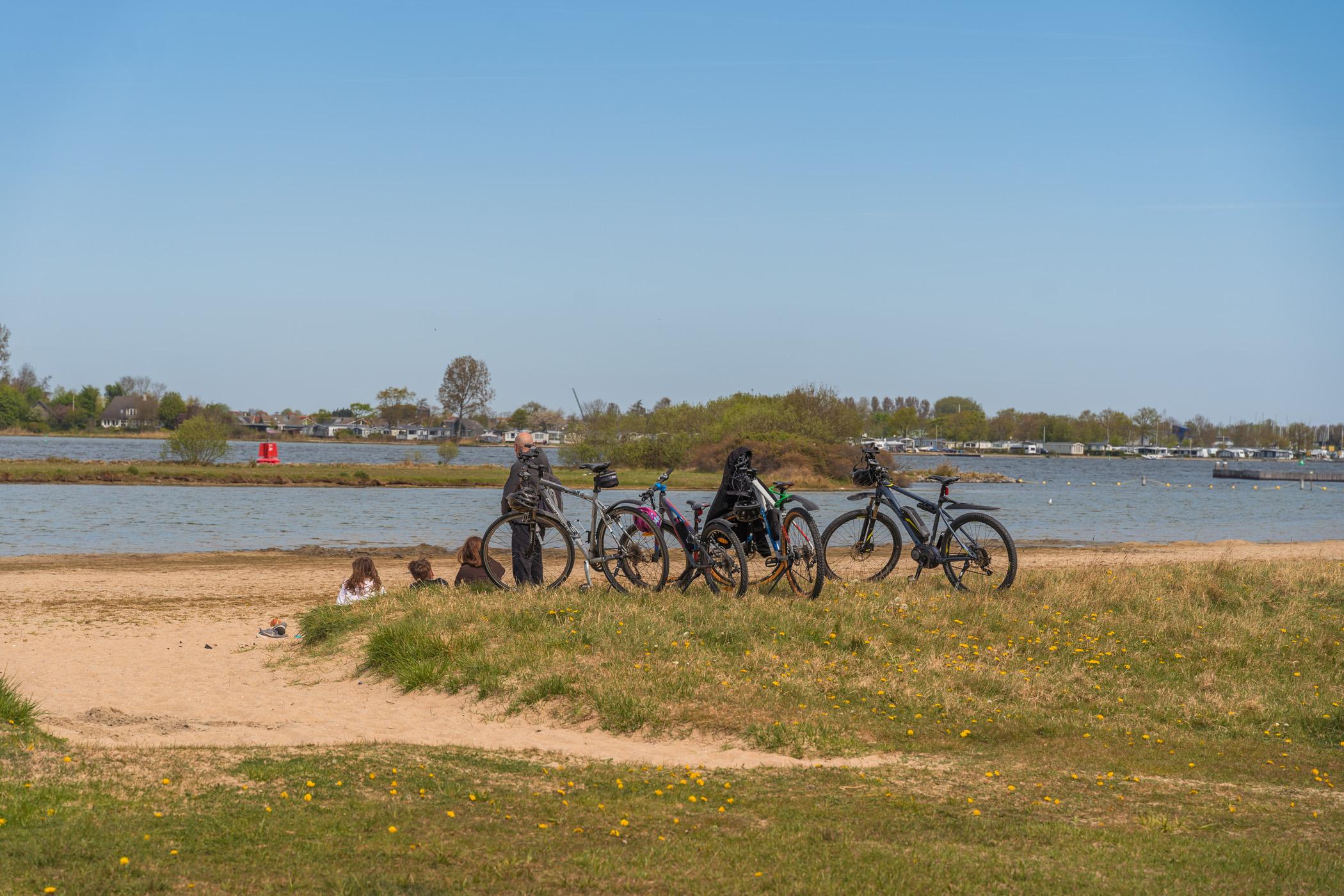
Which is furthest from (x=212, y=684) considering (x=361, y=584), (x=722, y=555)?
(x=722, y=555)

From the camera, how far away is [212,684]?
36.3ft

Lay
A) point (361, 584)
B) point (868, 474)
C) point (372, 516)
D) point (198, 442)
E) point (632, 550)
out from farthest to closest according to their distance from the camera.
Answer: point (198, 442) < point (372, 516) < point (361, 584) < point (868, 474) < point (632, 550)

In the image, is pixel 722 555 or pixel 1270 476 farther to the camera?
pixel 1270 476

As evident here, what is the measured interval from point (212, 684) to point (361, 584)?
11.1ft

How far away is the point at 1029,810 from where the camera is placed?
6.83 meters

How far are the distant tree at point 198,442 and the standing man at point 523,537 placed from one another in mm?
59841

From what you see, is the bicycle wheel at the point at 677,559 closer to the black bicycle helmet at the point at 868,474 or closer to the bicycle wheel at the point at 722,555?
the bicycle wheel at the point at 722,555

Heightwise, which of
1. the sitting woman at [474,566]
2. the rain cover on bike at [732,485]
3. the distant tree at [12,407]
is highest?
the distant tree at [12,407]

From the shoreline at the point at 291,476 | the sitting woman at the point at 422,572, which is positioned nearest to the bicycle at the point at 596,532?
the sitting woman at the point at 422,572

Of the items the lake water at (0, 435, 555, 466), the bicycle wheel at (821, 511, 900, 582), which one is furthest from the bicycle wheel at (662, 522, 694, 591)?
the lake water at (0, 435, 555, 466)

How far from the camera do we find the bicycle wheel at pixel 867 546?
13.2m

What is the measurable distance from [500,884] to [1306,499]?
83103mm

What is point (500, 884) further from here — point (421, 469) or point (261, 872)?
point (421, 469)

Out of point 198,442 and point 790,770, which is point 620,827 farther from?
point 198,442
